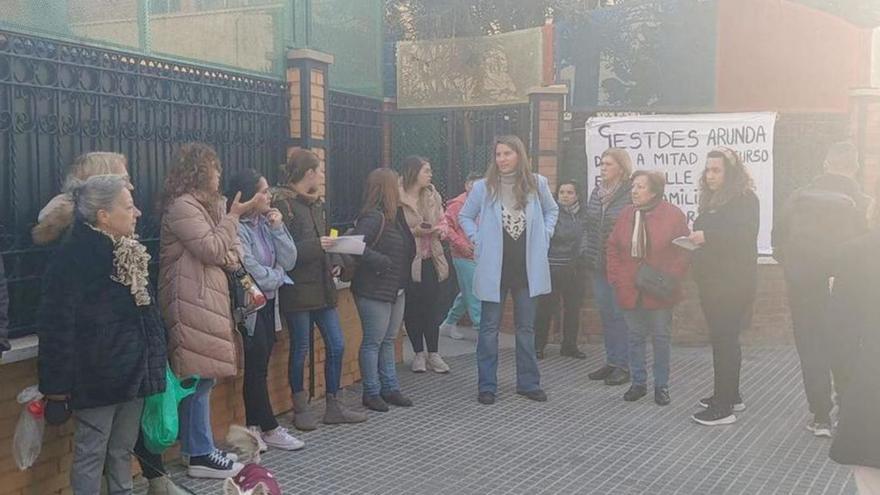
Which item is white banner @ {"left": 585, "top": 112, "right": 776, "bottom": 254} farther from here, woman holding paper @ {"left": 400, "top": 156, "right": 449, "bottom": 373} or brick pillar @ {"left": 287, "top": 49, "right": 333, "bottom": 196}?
brick pillar @ {"left": 287, "top": 49, "right": 333, "bottom": 196}

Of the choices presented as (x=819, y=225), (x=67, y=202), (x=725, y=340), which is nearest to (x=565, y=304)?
(x=725, y=340)

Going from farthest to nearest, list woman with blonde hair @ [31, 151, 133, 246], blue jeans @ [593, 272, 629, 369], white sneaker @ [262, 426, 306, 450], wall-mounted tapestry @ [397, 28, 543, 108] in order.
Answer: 1. wall-mounted tapestry @ [397, 28, 543, 108]
2. blue jeans @ [593, 272, 629, 369]
3. white sneaker @ [262, 426, 306, 450]
4. woman with blonde hair @ [31, 151, 133, 246]

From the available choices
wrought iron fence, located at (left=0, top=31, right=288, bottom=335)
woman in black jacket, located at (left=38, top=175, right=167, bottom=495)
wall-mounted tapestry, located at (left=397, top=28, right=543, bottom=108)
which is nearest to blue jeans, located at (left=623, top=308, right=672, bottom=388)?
wrought iron fence, located at (left=0, top=31, right=288, bottom=335)

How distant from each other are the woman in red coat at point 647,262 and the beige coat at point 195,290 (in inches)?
121

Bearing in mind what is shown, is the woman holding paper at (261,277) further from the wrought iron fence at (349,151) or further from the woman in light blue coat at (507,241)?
the wrought iron fence at (349,151)

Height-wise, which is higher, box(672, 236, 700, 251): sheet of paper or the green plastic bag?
box(672, 236, 700, 251): sheet of paper

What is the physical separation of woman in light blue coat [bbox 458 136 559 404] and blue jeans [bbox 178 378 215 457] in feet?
7.48

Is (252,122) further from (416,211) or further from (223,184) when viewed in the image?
(416,211)

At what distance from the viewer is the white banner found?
29.3 ft

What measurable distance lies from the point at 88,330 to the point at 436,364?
13.5ft

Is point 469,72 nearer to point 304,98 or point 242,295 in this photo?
point 304,98

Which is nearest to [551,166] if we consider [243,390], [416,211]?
[416,211]

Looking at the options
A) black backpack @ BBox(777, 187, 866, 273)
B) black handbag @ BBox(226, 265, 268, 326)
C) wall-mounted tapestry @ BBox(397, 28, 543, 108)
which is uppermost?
wall-mounted tapestry @ BBox(397, 28, 543, 108)

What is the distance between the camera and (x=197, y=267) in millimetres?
4660
